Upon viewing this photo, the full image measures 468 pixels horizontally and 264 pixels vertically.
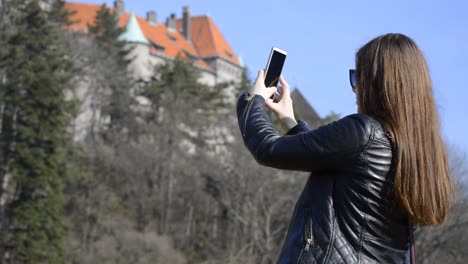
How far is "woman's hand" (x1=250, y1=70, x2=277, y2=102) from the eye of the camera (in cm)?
317

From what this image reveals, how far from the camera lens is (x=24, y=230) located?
32.4 m

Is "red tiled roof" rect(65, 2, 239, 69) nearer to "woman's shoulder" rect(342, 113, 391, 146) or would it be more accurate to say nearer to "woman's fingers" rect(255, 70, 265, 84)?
"woman's fingers" rect(255, 70, 265, 84)

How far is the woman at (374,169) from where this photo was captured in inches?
108

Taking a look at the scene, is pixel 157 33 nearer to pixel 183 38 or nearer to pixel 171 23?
pixel 171 23

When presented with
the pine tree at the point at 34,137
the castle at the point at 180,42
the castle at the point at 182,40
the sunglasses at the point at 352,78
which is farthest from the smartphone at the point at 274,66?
the castle at the point at 182,40

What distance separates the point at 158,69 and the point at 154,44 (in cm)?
2010

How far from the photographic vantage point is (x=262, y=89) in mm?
3188

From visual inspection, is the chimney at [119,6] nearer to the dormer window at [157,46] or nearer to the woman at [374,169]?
the dormer window at [157,46]

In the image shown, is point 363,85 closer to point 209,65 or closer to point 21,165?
point 21,165

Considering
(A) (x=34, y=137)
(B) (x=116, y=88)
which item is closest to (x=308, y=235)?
(A) (x=34, y=137)

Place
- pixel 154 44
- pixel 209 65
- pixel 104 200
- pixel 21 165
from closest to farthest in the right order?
pixel 21 165, pixel 104 200, pixel 154 44, pixel 209 65

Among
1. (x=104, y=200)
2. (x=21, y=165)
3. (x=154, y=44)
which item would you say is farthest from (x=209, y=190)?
(x=154, y=44)

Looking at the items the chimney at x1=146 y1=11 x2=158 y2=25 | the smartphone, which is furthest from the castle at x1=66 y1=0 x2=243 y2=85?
the smartphone

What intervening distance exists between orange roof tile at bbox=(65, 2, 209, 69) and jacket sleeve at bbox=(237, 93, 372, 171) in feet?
245
